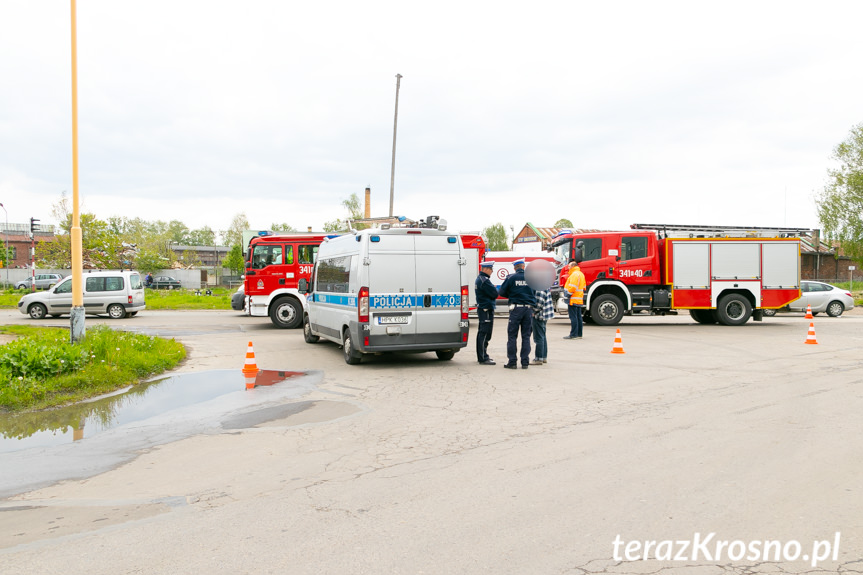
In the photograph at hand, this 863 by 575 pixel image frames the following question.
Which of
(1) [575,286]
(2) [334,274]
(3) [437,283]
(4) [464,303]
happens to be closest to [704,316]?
(1) [575,286]

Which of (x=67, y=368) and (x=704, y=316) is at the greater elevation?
(x=704, y=316)

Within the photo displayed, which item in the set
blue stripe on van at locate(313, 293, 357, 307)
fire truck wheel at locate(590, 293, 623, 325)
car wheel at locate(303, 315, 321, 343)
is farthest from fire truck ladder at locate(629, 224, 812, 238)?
blue stripe on van at locate(313, 293, 357, 307)

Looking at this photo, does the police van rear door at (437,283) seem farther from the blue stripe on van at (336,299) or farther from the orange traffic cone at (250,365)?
the orange traffic cone at (250,365)

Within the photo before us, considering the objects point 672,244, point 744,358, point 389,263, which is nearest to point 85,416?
point 389,263

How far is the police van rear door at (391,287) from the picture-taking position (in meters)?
10.9

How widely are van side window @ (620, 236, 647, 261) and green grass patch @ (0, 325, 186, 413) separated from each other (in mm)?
13116

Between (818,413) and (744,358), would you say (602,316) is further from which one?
(818,413)

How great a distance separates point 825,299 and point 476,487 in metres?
25.4

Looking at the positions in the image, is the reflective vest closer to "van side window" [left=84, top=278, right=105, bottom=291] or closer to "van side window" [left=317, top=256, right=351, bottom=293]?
"van side window" [left=317, top=256, right=351, bottom=293]

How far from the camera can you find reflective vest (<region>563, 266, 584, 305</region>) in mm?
15695

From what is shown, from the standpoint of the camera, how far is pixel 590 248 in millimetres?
18969

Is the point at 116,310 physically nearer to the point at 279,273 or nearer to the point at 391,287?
the point at 279,273

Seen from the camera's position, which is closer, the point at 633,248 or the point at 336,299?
the point at 336,299

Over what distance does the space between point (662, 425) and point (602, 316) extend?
12.6 m
